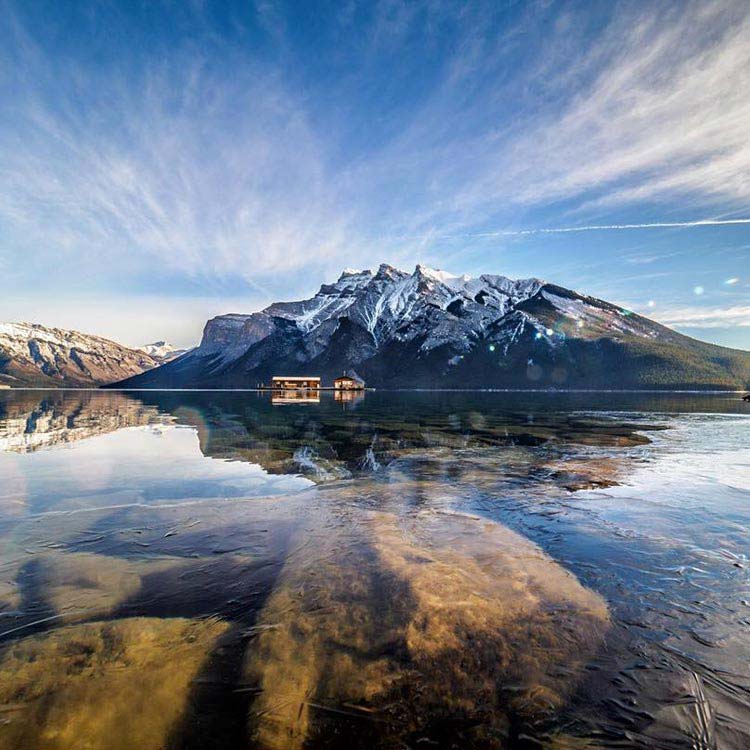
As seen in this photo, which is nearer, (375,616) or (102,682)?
(102,682)

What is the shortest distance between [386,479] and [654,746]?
15.9m

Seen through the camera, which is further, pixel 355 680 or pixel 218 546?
pixel 218 546

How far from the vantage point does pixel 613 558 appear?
11.5 metres

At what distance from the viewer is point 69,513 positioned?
51.1 feet

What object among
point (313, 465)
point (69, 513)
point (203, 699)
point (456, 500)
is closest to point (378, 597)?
point (203, 699)

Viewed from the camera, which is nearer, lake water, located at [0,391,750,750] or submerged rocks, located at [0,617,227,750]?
submerged rocks, located at [0,617,227,750]

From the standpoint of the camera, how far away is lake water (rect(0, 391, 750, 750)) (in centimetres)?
599

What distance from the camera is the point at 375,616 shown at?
8664 millimetres

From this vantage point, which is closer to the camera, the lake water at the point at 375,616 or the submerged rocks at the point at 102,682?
the submerged rocks at the point at 102,682

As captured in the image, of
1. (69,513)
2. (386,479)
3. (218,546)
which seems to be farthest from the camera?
(386,479)

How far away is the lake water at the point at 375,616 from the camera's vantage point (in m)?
5.99

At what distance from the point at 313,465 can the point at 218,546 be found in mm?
12674

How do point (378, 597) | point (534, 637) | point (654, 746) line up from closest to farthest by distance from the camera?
point (654, 746), point (534, 637), point (378, 597)

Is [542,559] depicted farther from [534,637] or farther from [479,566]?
[534,637]
